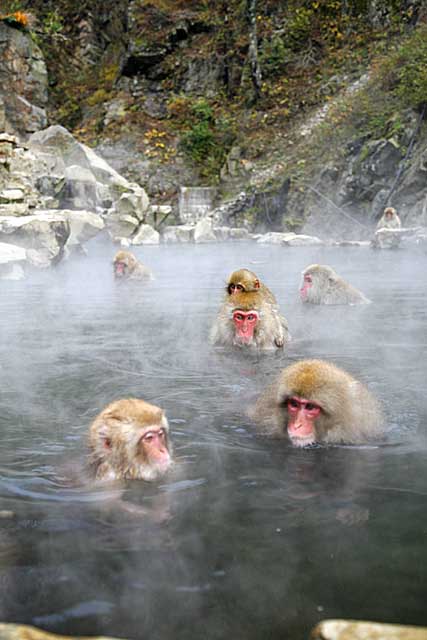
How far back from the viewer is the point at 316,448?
10.2 feet

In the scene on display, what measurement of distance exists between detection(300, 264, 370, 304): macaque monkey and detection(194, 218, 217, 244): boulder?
41.7 feet

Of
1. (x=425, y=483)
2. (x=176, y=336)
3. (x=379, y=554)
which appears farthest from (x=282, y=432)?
(x=176, y=336)

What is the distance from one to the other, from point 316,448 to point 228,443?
0.42m

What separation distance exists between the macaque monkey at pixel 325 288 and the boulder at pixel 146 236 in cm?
1243

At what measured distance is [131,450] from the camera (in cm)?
273

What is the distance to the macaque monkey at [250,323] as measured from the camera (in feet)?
17.6

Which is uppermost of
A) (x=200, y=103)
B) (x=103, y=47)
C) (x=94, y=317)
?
(x=103, y=47)

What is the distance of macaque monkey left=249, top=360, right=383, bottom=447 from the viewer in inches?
122

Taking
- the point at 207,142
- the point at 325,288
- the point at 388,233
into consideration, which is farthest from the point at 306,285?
the point at 207,142

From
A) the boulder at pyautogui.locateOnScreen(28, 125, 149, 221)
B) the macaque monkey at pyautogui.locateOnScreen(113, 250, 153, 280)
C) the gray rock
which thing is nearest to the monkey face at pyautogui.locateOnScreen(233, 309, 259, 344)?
the macaque monkey at pyautogui.locateOnScreen(113, 250, 153, 280)

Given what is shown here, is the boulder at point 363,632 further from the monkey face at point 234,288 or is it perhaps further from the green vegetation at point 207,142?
the green vegetation at point 207,142

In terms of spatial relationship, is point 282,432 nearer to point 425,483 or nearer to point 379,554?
point 425,483

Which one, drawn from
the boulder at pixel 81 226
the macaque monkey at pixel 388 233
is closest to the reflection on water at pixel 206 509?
the macaque monkey at pixel 388 233

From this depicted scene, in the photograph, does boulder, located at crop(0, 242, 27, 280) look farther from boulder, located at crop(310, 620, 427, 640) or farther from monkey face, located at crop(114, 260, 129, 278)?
boulder, located at crop(310, 620, 427, 640)
